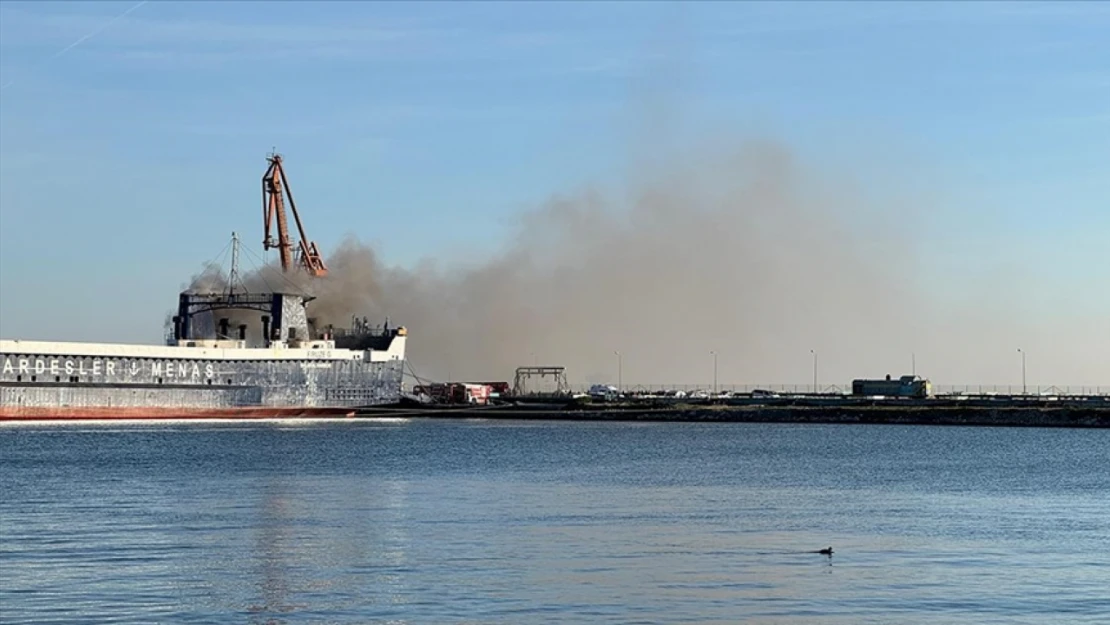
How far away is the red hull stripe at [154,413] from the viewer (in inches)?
4306

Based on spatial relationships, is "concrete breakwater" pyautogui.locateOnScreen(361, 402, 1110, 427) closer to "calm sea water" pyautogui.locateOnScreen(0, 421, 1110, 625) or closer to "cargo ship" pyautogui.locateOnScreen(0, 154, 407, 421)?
"cargo ship" pyautogui.locateOnScreen(0, 154, 407, 421)

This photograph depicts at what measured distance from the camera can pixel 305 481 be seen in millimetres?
55750

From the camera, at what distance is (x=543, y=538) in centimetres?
3669

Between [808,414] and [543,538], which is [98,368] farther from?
[543,538]

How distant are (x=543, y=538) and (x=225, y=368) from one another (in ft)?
305

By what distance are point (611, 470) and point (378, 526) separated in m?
25.9

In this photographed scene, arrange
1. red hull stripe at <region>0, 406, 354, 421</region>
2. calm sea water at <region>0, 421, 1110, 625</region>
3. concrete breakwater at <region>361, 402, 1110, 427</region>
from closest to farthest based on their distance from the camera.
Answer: calm sea water at <region>0, 421, 1110, 625</region> < red hull stripe at <region>0, 406, 354, 421</region> < concrete breakwater at <region>361, 402, 1110, 427</region>

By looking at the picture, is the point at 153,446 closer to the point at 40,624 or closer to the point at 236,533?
the point at 236,533

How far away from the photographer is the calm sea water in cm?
2700

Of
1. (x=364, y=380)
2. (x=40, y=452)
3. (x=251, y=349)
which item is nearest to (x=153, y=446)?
(x=40, y=452)

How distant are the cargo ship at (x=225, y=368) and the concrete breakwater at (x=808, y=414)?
18.1 feet

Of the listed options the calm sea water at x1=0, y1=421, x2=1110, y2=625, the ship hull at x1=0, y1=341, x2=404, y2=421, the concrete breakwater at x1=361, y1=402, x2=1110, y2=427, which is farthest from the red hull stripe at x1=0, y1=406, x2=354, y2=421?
the calm sea water at x1=0, y1=421, x2=1110, y2=625

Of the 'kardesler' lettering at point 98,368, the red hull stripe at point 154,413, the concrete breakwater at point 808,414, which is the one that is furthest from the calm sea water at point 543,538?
the concrete breakwater at point 808,414

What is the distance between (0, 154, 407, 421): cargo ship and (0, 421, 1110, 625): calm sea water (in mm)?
38566
